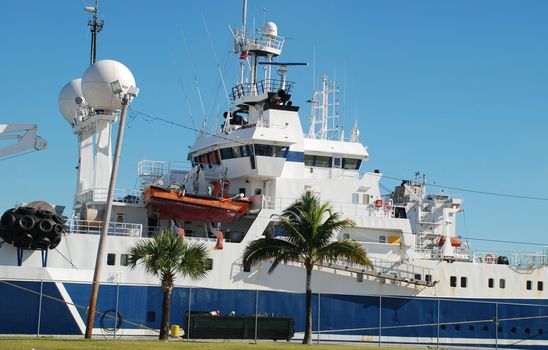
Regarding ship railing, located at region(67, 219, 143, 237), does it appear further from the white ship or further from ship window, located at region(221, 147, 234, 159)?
ship window, located at region(221, 147, 234, 159)

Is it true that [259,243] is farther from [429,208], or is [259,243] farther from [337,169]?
[429,208]

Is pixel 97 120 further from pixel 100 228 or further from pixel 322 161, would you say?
pixel 322 161

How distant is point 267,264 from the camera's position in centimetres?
4034

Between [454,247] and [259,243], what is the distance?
16.1 metres

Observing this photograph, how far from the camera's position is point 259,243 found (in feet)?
115

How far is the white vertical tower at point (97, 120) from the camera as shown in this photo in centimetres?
4316

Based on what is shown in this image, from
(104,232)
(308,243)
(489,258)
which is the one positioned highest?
(489,258)

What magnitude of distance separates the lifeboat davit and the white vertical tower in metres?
3.66

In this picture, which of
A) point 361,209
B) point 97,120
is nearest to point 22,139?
point 97,120

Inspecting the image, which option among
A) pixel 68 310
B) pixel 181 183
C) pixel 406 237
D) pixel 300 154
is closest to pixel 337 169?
pixel 300 154

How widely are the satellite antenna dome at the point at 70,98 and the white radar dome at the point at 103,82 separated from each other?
477 cm

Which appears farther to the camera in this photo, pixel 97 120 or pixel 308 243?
pixel 97 120

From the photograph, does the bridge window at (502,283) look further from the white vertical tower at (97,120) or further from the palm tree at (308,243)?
the white vertical tower at (97,120)

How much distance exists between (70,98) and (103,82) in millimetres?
6144
